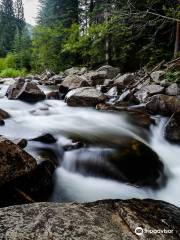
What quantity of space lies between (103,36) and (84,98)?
21.5 feet

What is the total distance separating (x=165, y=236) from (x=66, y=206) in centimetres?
84

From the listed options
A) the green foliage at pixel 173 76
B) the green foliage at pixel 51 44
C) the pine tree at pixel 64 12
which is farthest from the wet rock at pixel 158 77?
the pine tree at pixel 64 12

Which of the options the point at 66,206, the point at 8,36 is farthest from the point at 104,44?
the point at 8,36

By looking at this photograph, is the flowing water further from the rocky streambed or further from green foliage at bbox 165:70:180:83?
green foliage at bbox 165:70:180:83

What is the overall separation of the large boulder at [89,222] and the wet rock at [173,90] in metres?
5.93

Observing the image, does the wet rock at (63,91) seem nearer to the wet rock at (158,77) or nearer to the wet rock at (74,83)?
the wet rock at (74,83)

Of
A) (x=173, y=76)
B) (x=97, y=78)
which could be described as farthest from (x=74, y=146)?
(x=97, y=78)

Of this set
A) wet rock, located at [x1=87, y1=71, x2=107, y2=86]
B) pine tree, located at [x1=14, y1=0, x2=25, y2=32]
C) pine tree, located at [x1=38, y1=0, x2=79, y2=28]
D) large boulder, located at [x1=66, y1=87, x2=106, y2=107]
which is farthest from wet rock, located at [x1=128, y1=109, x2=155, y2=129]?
pine tree, located at [x1=14, y1=0, x2=25, y2=32]

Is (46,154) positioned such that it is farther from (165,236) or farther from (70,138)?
(165,236)

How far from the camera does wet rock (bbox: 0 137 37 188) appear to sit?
9.38 ft

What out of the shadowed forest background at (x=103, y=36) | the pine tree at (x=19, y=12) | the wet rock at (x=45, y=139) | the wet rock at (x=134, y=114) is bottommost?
the wet rock at (x=45, y=139)

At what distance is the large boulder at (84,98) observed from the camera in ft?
26.5

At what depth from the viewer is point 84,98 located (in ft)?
26.6
